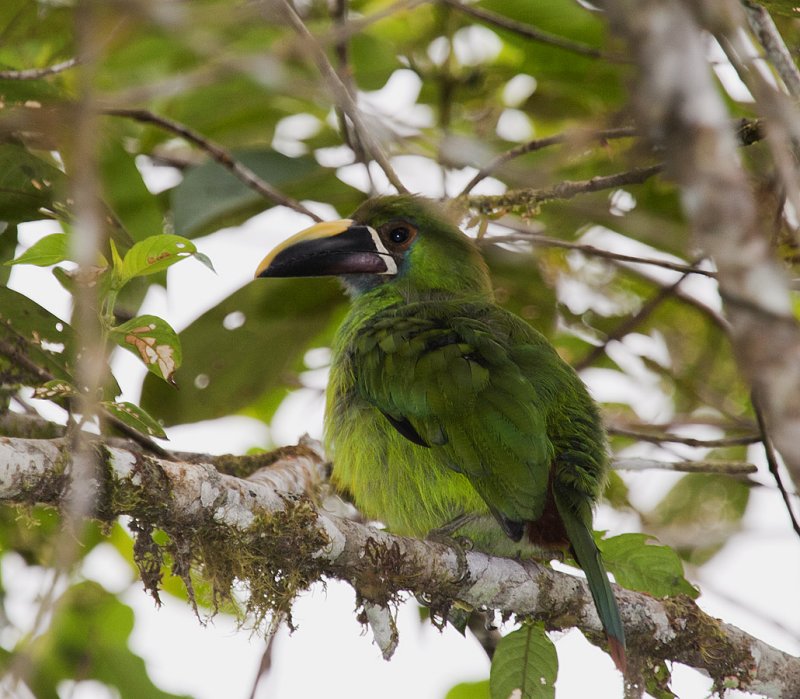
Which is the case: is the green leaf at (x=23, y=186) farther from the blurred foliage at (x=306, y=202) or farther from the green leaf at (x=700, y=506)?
the green leaf at (x=700, y=506)

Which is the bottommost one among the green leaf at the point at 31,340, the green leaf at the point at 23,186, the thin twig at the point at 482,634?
the thin twig at the point at 482,634

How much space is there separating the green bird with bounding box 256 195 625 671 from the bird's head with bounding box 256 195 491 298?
0.23m

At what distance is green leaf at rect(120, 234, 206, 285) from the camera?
2.47 metres

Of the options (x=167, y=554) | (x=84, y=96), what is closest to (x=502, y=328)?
(x=167, y=554)

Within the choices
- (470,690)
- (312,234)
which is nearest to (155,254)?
(312,234)

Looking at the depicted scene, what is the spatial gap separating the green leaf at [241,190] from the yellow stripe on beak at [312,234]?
0.20 meters

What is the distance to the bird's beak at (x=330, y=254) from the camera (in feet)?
12.1

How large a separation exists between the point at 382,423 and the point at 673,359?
7.66 feet

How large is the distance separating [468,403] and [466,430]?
8 cm

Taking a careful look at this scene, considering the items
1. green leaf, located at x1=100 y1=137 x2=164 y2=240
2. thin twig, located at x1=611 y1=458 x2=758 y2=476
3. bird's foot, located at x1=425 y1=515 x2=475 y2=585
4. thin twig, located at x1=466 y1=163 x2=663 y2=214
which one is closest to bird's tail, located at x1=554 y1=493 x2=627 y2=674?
bird's foot, located at x1=425 y1=515 x2=475 y2=585

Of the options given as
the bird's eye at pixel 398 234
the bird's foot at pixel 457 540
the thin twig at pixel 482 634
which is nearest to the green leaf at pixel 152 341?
the bird's foot at pixel 457 540

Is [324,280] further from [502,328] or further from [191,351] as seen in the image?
[502,328]

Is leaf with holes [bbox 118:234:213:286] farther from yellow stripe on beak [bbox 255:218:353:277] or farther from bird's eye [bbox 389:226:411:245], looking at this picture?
bird's eye [bbox 389:226:411:245]

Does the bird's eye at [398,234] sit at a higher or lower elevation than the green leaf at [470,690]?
higher
